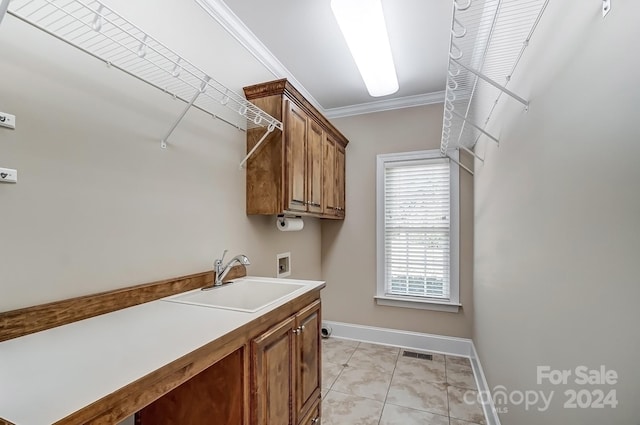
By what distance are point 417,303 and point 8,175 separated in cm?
322

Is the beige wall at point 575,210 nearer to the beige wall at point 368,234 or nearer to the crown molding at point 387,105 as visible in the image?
the beige wall at point 368,234

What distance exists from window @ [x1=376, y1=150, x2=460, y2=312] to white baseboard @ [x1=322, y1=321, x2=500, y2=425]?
313 millimetres

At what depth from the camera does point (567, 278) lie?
91 cm

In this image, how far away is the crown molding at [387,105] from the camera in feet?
10.1

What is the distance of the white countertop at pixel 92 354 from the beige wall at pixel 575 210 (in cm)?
108

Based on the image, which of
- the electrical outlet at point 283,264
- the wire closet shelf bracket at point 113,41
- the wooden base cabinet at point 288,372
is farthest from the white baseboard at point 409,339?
the wire closet shelf bracket at point 113,41

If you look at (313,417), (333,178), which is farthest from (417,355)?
(333,178)

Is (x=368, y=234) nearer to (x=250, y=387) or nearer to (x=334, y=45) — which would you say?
(x=334, y=45)

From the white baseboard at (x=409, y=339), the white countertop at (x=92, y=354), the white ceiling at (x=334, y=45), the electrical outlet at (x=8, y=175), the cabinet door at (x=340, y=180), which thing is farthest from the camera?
the cabinet door at (x=340, y=180)

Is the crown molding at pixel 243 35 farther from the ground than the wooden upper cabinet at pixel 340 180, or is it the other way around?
the crown molding at pixel 243 35

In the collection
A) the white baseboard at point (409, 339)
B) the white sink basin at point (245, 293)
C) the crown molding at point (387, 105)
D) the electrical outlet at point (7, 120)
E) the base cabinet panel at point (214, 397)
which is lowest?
the white baseboard at point (409, 339)

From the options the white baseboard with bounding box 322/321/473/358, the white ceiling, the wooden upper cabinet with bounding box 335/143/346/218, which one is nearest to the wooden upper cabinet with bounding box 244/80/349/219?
the white ceiling

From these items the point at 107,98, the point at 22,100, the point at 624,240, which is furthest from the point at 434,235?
the point at 22,100

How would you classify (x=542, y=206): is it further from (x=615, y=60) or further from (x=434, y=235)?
(x=434, y=235)
